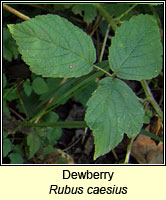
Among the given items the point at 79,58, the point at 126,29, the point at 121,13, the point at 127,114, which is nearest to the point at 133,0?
the point at 121,13

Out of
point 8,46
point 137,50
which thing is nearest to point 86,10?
point 8,46

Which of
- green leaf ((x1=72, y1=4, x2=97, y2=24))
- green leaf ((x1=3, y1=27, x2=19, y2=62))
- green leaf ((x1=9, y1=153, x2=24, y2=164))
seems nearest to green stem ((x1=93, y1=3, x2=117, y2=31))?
green leaf ((x1=72, y1=4, x2=97, y2=24))

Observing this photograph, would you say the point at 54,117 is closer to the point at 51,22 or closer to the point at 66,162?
the point at 66,162

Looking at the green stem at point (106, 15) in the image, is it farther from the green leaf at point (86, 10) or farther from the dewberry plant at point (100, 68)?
the dewberry plant at point (100, 68)

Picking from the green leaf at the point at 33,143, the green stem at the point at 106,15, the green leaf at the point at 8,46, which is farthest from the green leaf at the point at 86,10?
the green leaf at the point at 33,143

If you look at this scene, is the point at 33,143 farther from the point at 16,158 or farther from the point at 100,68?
→ the point at 100,68

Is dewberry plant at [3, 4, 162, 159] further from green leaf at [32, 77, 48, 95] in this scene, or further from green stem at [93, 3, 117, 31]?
green leaf at [32, 77, 48, 95]
